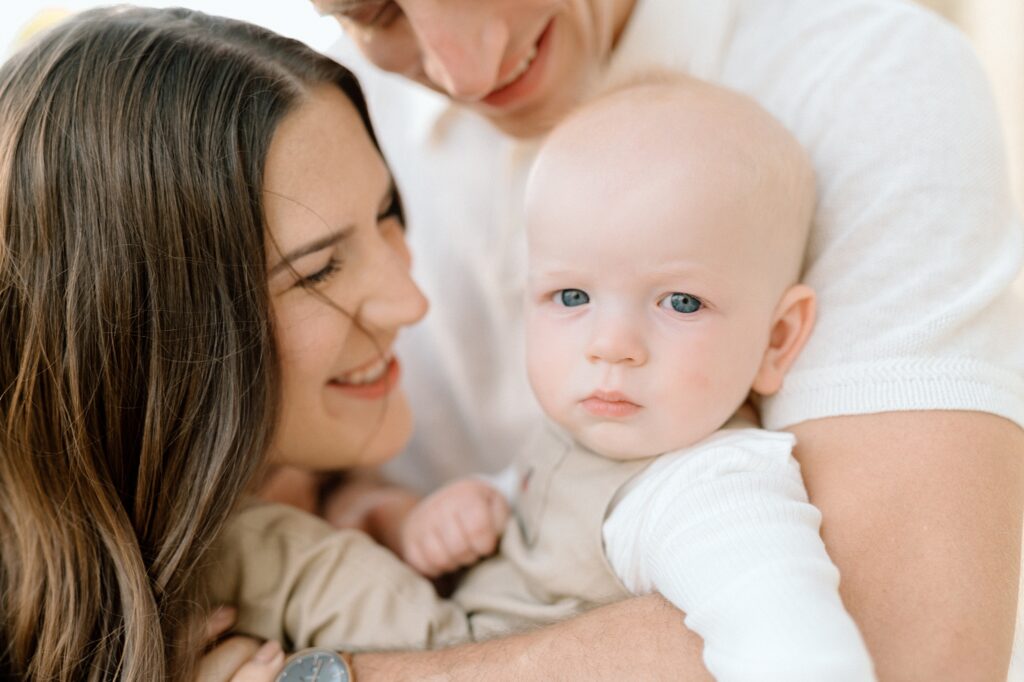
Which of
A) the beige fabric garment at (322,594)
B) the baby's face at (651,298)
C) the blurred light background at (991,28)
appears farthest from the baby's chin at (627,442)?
the blurred light background at (991,28)

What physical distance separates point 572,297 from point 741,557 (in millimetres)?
436

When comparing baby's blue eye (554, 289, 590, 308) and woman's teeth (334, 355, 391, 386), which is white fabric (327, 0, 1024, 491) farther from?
woman's teeth (334, 355, 391, 386)

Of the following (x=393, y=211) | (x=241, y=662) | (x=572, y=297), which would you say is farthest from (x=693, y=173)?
(x=241, y=662)

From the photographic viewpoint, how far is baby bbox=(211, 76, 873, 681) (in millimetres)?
1181

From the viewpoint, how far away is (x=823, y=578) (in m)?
1.04

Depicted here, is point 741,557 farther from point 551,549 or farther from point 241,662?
point 241,662

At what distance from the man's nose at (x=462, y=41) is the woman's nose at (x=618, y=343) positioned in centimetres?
53

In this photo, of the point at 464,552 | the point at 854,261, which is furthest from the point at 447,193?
the point at 854,261

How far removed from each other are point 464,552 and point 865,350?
0.73 m

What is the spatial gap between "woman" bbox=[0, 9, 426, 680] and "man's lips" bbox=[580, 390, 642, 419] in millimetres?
461

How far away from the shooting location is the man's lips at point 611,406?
1269 mm

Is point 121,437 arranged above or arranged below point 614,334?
below

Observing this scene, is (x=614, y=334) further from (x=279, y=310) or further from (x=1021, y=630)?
(x=1021, y=630)

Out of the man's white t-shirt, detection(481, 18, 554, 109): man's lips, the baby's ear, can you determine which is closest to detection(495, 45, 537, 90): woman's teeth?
detection(481, 18, 554, 109): man's lips
